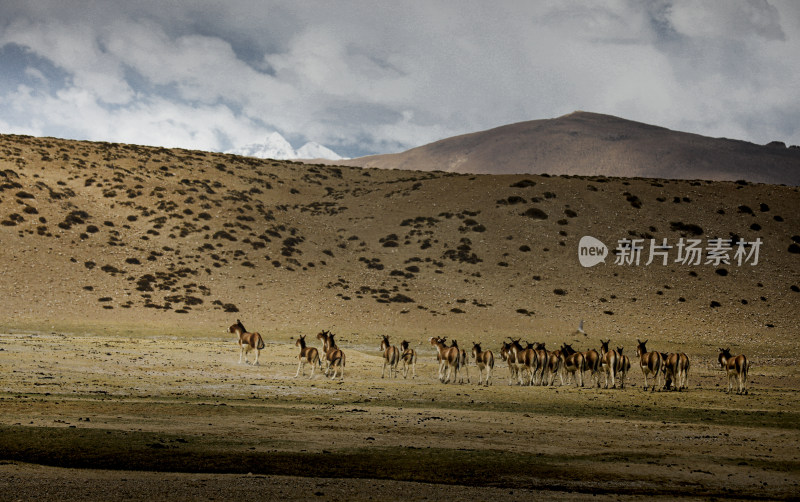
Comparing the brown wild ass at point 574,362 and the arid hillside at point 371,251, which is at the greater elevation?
the arid hillside at point 371,251

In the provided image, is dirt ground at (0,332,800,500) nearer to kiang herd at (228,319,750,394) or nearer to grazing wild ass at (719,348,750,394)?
grazing wild ass at (719,348,750,394)

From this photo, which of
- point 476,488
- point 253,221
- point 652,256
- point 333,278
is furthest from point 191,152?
point 476,488

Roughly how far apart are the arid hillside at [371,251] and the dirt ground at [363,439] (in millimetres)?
34563

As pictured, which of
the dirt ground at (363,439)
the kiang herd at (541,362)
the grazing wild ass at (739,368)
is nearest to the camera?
the dirt ground at (363,439)

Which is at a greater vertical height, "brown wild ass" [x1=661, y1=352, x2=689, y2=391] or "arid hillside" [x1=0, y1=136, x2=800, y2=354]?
"arid hillside" [x1=0, y1=136, x2=800, y2=354]

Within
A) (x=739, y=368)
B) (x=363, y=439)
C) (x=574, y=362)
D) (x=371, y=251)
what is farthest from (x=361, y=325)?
(x=363, y=439)

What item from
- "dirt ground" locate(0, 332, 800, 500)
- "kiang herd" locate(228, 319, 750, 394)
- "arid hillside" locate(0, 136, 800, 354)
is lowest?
"dirt ground" locate(0, 332, 800, 500)

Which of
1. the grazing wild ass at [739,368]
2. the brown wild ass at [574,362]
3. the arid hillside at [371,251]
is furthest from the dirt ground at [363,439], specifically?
the arid hillside at [371,251]

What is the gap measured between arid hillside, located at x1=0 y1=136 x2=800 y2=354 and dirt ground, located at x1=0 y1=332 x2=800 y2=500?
34.6 meters

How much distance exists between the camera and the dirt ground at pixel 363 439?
11.7 meters

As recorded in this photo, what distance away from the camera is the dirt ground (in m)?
11.7

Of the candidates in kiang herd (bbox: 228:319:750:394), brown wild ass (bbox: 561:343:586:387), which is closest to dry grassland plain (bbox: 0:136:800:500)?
kiang herd (bbox: 228:319:750:394)

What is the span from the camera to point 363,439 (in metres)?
16.2

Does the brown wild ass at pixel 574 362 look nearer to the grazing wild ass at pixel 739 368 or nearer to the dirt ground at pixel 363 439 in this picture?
the dirt ground at pixel 363 439
